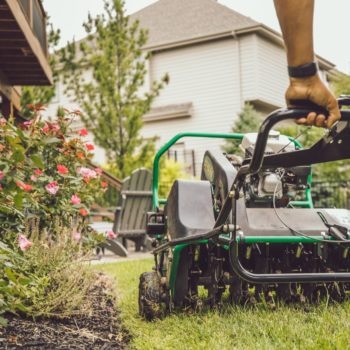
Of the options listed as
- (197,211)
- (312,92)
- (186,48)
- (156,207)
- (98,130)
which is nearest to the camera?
(312,92)

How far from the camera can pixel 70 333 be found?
12.1 feet

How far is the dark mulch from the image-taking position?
337 centimetres

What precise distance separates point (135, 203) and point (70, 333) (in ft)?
24.4

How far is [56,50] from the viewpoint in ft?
58.2

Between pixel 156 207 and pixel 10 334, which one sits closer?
pixel 10 334

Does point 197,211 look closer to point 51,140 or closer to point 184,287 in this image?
point 184,287

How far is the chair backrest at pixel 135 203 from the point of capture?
1102 centimetres

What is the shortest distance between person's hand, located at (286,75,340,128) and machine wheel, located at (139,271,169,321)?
2.09 m

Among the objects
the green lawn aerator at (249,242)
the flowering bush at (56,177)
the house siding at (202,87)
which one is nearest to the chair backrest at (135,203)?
the flowering bush at (56,177)

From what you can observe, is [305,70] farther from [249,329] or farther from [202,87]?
[202,87]

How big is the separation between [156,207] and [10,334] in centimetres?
136

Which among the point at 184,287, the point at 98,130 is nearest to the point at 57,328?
the point at 184,287

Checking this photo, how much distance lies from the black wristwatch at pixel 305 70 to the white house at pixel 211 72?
2075 centimetres

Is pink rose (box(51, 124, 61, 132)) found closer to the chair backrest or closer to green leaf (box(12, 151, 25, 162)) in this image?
green leaf (box(12, 151, 25, 162))
